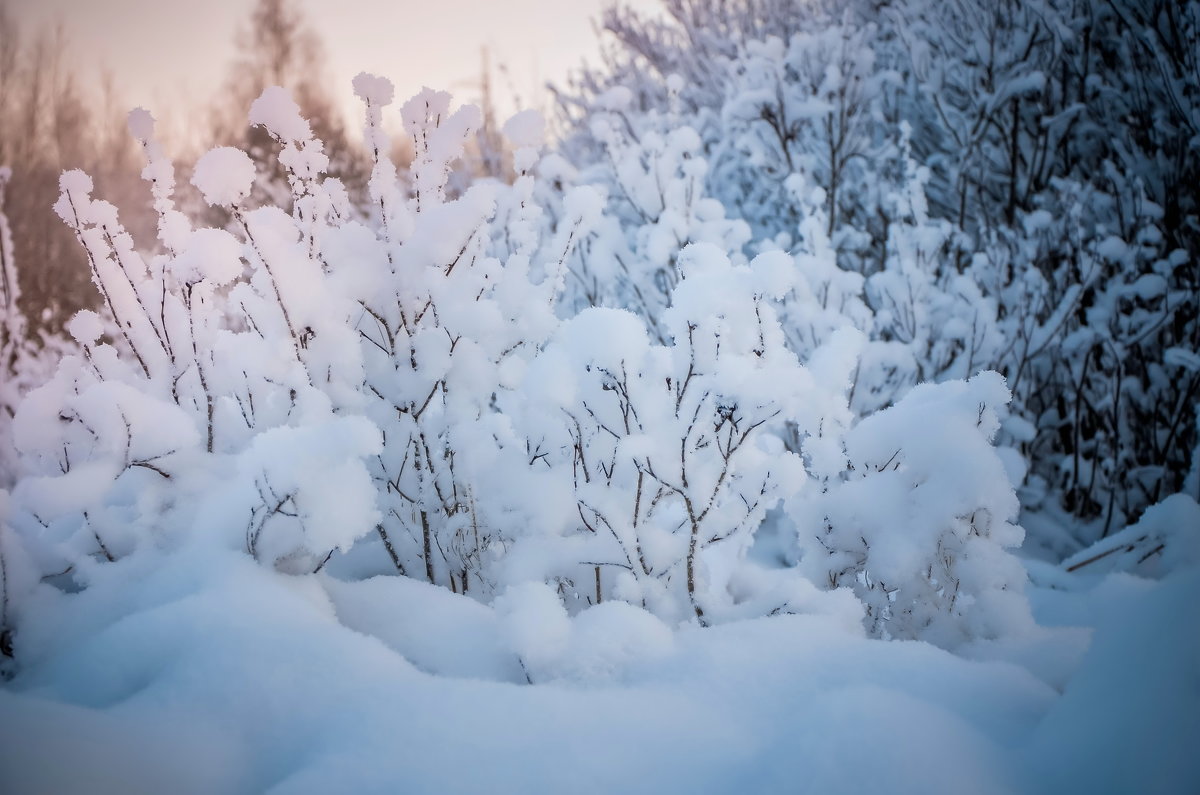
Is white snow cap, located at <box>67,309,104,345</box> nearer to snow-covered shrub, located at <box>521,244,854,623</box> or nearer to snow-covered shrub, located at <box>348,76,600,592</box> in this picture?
snow-covered shrub, located at <box>348,76,600,592</box>

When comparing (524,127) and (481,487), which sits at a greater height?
(524,127)

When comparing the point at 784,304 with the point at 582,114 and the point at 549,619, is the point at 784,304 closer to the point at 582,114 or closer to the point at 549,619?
the point at 549,619

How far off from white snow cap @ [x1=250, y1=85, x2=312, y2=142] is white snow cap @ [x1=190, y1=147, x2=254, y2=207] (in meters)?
0.22

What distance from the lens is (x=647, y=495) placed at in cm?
189

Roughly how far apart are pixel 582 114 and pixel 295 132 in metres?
5.55

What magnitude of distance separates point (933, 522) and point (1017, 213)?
159 inches

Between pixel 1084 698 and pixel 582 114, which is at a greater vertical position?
pixel 582 114

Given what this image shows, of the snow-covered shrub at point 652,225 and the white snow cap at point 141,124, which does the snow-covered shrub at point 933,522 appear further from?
the white snow cap at point 141,124

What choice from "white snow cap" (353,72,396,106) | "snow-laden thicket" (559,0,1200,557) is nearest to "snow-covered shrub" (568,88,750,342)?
"snow-laden thicket" (559,0,1200,557)

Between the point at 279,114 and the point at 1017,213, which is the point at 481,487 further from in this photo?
the point at 1017,213

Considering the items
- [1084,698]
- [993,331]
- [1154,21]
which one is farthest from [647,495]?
[1154,21]

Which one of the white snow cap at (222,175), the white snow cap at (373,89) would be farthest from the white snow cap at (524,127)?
the white snow cap at (222,175)

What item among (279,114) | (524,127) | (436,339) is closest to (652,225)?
(524,127)

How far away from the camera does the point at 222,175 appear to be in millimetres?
1552
